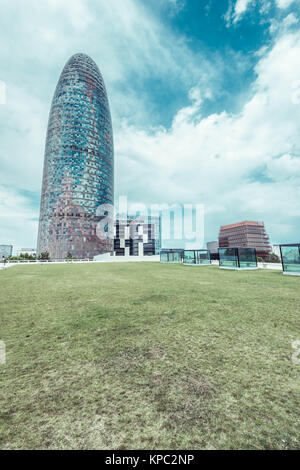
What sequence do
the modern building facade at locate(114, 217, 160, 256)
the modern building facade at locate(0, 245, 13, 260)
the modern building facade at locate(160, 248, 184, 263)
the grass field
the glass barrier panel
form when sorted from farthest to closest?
the modern building facade at locate(0, 245, 13, 260)
the modern building facade at locate(114, 217, 160, 256)
the modern building facade at locate(160, 248, 184, 263)
the glass barrier panel
the grass field


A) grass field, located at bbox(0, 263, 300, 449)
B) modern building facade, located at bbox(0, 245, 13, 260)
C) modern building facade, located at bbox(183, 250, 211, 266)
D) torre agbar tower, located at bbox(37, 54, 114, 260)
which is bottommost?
grass field, located at bbox(0, 263, 300, 449)

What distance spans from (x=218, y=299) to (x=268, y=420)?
4.92 meters

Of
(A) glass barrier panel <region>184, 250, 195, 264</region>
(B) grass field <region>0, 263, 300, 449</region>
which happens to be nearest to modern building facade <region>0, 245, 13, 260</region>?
(A) glass barrier panel <region>184, 250, 195, 264</region>

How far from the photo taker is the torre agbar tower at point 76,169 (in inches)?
3164

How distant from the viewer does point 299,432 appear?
1.73 meters

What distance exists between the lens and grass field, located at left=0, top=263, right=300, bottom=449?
5.55 feet

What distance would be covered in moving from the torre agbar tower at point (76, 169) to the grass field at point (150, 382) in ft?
257

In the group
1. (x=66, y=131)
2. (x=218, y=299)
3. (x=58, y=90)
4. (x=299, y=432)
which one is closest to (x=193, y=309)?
(x=218, y=299)

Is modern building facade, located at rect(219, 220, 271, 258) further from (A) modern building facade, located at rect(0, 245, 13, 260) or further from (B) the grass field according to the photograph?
(A) modern building facade, located at rect(0, 245, 13, 260)

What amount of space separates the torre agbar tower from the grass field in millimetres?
78294

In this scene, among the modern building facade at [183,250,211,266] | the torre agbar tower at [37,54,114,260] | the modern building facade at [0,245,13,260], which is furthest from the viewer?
the modern building facade at [0,245,13,260]

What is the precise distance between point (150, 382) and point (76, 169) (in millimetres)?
92688

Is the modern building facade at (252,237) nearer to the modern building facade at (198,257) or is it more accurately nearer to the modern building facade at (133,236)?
the modern building facade at (133,236)
